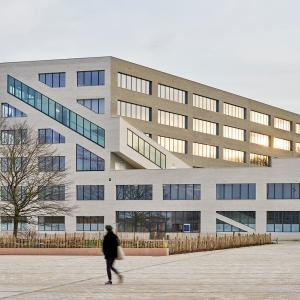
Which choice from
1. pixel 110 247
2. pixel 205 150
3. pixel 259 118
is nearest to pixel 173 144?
pixel 205 150

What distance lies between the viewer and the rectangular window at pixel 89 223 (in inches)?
3361

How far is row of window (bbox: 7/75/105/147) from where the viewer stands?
8581cm

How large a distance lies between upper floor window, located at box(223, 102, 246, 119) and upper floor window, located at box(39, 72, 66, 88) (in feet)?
88.4

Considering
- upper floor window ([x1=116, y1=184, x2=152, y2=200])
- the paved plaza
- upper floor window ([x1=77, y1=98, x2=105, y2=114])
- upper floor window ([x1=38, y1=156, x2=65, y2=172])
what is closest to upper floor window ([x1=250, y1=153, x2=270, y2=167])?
upper floor window ([x1=116, y1=184, x2=152, y2=200])

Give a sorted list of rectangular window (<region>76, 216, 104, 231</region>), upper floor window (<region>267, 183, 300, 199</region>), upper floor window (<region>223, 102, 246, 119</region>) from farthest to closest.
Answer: upper floor window (<region>223, 102, 246, 119</region>), rectangular window (<region>76, 216, 104, 231</region>), upper floor window (<region>267, 183, 300, 199</region>)

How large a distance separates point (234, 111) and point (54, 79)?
30.6 metres

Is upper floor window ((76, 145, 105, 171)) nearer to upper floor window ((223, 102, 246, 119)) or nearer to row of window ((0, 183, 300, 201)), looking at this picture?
row of window ((0, 183, 300, 201))

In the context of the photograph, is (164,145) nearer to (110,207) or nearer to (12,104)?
(110,207)

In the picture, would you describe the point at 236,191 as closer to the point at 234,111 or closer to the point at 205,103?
the point at 205,103

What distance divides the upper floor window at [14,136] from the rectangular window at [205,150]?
2727 centimetres

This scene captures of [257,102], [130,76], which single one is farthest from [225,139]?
[130,76]

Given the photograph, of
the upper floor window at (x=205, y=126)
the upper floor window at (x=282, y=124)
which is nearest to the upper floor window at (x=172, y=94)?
the upper floor window at (x=205, y=126)

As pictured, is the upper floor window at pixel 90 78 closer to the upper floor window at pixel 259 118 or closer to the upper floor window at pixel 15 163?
the upper floor window at pixel 15 163

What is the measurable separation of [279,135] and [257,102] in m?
8.63
